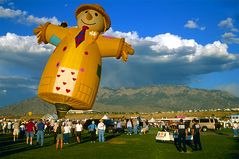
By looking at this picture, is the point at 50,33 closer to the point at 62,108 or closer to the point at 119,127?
the point at 62,108

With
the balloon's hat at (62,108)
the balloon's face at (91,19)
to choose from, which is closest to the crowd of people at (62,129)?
the balloon's hat at (62,108)

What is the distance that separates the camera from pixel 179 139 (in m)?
18.5

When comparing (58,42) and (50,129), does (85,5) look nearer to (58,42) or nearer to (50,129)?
(58,42)

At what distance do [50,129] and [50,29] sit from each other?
19.6 metres

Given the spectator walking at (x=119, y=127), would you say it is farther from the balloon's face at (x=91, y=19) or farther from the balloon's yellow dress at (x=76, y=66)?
the balloon's face at (x=91, y=19)

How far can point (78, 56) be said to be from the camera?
760 inches

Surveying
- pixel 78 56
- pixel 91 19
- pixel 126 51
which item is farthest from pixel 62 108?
pixel 91 19

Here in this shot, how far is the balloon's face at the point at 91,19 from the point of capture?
67.6ft

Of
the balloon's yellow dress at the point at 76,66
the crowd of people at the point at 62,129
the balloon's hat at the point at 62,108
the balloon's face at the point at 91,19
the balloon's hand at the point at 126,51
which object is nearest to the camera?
the balloon's yellow dress at the point at 76,66

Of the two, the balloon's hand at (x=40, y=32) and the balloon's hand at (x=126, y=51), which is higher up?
the balloon's hand at (x=40, y=32)

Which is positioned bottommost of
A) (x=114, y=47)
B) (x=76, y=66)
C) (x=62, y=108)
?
(x=62, y=108)

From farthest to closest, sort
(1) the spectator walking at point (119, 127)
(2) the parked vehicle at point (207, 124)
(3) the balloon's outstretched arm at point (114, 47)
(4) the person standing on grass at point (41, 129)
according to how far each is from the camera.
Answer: (2) the parked vehicle at point (207, 124) → (1) the spectator walking at point (119, 127) → (4) the person standing on grass at point (41, 129) → (3) the balloon's outstretched arm at point (114, 47)

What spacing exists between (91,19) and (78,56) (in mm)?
2667

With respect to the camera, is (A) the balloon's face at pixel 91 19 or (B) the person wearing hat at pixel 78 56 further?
(A) the balloon's face at pixel 91 19
